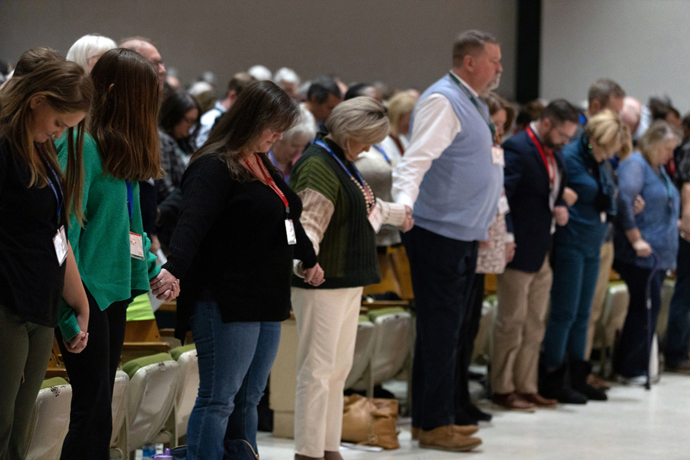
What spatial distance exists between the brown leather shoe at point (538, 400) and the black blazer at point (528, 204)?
771 mm

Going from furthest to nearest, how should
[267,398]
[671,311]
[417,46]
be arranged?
Answer: [417,46] → [671,311] → [267,398]

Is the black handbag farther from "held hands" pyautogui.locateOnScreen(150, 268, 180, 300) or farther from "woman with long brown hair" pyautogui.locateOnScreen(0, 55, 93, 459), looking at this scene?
"woman with long brown hair" pyautogui.locateOnScreen(0, 55, 93, 459)

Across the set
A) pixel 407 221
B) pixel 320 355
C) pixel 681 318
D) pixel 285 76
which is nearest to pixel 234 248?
pixel 320 355

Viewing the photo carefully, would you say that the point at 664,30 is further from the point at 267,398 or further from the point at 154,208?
the point at 154,208

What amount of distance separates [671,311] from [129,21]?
13.8 feet

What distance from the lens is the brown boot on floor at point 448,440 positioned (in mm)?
3873

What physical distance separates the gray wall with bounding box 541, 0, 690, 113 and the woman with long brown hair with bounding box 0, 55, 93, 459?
8220 millimetres

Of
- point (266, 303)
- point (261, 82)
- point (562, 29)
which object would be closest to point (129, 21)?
point (261, 82)

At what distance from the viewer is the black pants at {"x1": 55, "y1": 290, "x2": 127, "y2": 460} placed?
226 centimetres

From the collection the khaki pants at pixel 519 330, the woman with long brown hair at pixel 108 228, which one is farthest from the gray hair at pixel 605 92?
the woman with long brown hair at pixel 108 228

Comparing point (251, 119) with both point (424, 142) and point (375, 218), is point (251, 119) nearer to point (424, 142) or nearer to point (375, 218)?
point (375, 218)

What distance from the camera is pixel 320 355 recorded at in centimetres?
321

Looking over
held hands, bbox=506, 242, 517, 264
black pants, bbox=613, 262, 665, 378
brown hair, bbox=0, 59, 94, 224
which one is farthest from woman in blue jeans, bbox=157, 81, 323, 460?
black pants, bbox=613, 262, 665, 378

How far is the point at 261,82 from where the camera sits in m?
2.75
